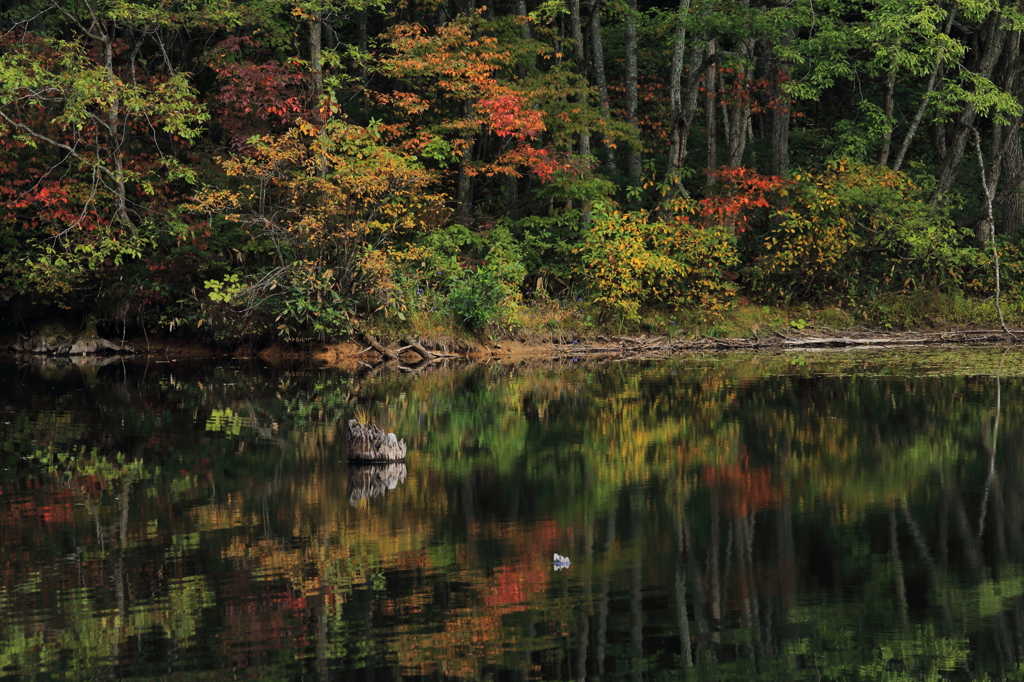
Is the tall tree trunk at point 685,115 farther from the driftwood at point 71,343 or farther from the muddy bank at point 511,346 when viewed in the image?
the driftwood at point 71,343

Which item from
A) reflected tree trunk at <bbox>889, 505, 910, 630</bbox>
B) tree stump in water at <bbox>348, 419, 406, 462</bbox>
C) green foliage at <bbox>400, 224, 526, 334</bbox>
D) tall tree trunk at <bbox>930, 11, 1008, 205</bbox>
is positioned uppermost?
tall tree trunk at <bbox>930, 11, 1008, 205</bbox>

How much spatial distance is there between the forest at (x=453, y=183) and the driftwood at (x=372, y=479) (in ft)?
37.0

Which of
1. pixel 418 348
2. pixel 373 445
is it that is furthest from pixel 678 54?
pixel 373 445

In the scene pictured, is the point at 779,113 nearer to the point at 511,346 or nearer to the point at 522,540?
the point at 511,346

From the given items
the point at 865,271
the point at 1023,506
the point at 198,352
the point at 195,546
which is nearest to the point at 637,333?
the point at 865,271

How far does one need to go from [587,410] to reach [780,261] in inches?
455

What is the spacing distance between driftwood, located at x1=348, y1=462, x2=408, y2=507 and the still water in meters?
0.06

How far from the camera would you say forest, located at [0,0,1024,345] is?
77.9 feet

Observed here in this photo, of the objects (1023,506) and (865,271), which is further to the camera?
(865,271)

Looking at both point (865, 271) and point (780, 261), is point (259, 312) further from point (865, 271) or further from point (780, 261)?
point (865, 271)

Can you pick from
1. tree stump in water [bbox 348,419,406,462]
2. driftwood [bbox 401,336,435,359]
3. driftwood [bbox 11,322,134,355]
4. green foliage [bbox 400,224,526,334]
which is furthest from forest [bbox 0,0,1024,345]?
tree stump in water [bbox 348,419,406,462]

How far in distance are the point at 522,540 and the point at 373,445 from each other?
11.7 feet

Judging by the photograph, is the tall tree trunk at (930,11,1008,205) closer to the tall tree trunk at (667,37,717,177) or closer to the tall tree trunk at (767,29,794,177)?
the tall tree trunk at (767,29,794,177)

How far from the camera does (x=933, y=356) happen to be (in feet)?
74.7
